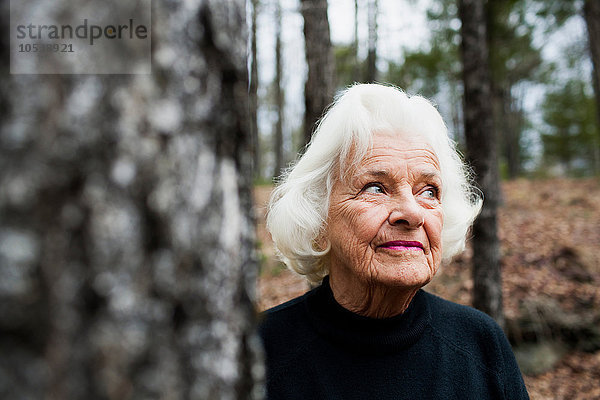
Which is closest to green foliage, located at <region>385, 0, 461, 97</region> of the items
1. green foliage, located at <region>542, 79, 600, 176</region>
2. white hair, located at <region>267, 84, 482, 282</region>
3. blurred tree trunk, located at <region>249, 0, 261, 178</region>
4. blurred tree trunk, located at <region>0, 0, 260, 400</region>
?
blurred tree trunk, located at <region>249, 0, 261, 178</region>

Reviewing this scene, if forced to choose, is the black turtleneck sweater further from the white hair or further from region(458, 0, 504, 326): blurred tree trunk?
region(458, 0, 504, 326): blurred tree trunk

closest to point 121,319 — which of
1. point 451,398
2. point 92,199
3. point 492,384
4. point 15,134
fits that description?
point 92,199

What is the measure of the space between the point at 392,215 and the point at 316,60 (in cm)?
335

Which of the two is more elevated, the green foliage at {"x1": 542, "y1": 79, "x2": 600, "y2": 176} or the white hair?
the green foliage at {"x1": 542, "y1": 79, "x2": 600, "y2": 176}

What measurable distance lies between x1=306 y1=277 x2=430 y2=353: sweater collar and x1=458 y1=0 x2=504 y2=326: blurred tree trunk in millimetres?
2476

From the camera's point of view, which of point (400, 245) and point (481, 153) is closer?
point (400, 245)

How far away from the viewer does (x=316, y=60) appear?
4762mm

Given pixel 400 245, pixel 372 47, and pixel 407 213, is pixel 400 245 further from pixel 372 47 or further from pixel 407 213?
pixel 372 47

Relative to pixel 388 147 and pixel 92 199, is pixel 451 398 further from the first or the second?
pixel 92 199

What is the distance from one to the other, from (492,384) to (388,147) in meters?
1.27

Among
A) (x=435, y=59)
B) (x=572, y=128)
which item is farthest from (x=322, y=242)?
(x=572, y=128)

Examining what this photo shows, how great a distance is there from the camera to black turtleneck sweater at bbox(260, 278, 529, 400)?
1.91m

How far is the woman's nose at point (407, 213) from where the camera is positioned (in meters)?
1.86

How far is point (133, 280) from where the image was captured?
0.62m
